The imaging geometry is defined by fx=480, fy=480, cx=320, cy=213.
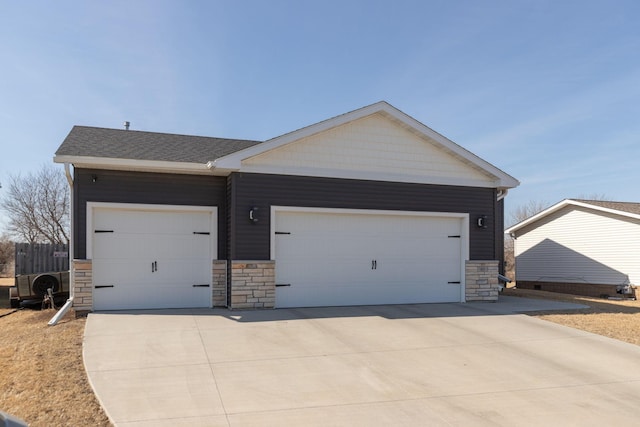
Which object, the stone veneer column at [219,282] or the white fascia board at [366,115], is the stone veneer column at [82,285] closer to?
the stone veneer column at [219,282]

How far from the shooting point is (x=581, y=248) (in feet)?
65.9

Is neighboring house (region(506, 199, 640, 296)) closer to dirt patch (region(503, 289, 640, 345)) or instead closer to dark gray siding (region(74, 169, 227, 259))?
dirt patch (region(503, 289, 640, 345))

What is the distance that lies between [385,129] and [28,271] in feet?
40.5

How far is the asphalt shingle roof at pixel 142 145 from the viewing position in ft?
32.4

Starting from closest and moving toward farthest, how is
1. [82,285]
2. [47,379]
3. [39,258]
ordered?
[47,379] < [82,285] < [39,258]

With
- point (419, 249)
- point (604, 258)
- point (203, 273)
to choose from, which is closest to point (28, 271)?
point (203, 273)

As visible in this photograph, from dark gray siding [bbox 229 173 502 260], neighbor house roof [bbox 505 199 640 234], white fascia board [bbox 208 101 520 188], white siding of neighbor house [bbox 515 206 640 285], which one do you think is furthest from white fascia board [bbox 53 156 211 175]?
white siding of neighbor house [bbox 515 206 640 285]

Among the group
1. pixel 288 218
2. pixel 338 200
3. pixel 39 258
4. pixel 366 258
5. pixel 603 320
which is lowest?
pixel 603 320

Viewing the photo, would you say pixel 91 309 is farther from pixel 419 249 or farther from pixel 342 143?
pixel 419 249

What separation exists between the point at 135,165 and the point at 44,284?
521cm

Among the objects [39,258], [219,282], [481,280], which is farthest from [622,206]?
[39,258]

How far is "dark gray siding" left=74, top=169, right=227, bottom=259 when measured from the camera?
9.66 m

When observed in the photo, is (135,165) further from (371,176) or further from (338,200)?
(371,176)

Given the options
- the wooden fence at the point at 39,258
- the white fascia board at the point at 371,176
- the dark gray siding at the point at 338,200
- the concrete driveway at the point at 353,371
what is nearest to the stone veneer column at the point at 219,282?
the dark gray siding at the point at 338,200
